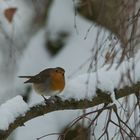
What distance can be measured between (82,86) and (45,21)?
3.27m

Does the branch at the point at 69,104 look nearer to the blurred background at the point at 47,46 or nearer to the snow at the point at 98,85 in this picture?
the snow at the point at 98,85

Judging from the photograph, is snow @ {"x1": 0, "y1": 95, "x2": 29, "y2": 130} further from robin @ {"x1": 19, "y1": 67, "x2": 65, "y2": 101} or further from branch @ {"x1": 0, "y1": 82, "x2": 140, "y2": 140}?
robin @ {"x1": 19, "y1": 67, "x2": 65, "y2": 101}

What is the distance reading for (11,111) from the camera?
326 cm

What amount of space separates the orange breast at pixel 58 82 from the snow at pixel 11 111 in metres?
0.66

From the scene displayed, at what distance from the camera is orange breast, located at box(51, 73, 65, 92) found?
13.1 ft

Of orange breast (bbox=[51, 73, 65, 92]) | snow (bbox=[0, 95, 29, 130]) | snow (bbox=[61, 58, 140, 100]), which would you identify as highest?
orange breast (bbox=[51, 73, 65, 92])

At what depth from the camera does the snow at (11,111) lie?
3.20 metres

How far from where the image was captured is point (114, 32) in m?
3.22

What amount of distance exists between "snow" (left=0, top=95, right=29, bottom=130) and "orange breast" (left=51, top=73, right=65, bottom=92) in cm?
66

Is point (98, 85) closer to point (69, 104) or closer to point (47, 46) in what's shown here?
point (69, 104)

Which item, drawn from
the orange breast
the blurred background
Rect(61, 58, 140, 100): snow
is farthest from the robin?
the blurred background

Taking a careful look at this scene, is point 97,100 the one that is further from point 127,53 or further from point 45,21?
point 45,21

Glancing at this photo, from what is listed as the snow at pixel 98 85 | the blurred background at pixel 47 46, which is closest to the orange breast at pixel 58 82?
the snow at pixel 98 85

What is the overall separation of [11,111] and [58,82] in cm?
94
